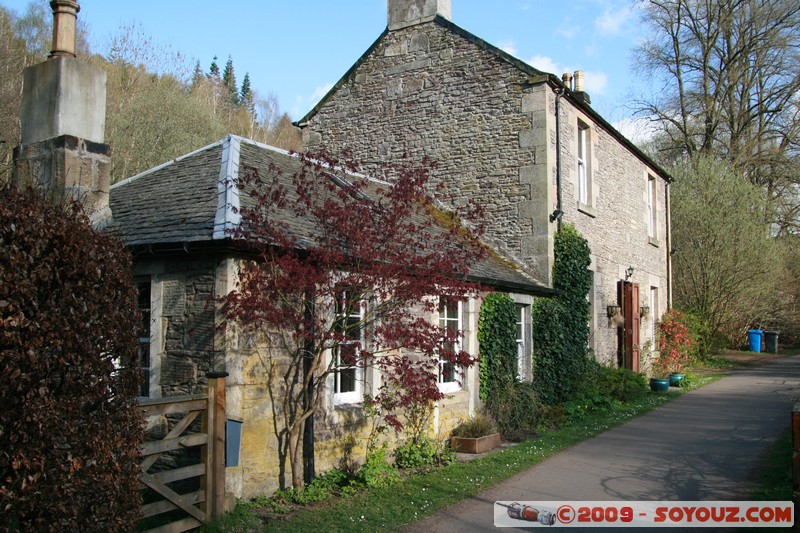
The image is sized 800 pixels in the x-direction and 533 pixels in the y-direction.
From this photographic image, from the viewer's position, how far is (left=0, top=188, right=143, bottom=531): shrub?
12.9 feet

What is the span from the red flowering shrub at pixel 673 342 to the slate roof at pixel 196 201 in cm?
1090

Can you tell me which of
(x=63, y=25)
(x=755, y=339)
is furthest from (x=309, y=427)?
(x=755, y=339)

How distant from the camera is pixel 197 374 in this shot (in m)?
7.42

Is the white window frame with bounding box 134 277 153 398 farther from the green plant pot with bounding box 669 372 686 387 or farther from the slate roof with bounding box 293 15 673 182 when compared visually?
the green plant pot with bounding box 669 372 686 387

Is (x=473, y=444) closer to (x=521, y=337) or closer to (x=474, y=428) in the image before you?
(x=474, y=428)

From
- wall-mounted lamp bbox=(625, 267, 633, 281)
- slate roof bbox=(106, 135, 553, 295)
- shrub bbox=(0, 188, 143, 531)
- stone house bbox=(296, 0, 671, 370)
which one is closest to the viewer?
shrub bbox=(0, 188, 143, 531)

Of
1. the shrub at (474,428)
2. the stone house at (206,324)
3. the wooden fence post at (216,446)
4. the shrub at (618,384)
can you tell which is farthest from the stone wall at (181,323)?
the shrub at (618,384)

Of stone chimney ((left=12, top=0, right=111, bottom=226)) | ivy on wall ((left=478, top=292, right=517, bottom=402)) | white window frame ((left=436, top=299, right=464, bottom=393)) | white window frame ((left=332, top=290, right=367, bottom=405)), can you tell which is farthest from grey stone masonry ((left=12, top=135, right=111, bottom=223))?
ivy on wall ((left=478, top=292, right=517, bottom=402))

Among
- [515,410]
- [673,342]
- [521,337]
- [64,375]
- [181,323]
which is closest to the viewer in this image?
[64,375]

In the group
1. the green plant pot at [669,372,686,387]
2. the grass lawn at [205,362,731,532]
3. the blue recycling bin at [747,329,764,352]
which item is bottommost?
the grass lawn at [205,362,731,532]

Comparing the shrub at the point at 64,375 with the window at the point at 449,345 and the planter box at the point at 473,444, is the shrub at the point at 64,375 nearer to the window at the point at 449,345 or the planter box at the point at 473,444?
the planter box at the point at 473,444

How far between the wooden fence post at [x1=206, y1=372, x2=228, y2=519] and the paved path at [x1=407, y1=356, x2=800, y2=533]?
1.94 meters

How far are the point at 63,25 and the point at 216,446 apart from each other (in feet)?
16.5

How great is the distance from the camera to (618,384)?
15242 millimetres
